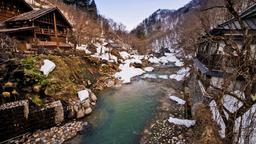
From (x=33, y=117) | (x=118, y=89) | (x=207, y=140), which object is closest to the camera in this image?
(x=207, y=140)

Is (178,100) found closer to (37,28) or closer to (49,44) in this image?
(49,44)

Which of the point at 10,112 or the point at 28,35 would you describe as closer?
the point at 10,112

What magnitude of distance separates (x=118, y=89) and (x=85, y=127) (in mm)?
8372

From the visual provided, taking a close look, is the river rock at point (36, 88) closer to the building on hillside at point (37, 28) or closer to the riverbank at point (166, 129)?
the building on hillside at point (37, 28)

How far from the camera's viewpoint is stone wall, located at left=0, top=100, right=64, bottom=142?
858 centimetres

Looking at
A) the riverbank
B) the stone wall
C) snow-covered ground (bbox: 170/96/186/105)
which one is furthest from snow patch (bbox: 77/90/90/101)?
snow-covered ground (bbox: 170/96/186/105)

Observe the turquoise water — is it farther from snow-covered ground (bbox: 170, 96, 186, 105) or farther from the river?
snow-covered ground (bbox: 170, 96, 186, 105)

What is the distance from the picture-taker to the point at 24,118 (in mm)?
9172

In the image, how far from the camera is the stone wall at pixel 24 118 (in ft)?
28.1

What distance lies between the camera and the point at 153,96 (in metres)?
16.0

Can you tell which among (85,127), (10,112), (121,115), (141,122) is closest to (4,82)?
(10,112)

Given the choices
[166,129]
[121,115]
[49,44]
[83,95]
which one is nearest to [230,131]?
[166,129]

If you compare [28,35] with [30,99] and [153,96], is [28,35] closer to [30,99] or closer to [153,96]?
[30,99]

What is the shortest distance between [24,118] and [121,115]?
19.2 ft
